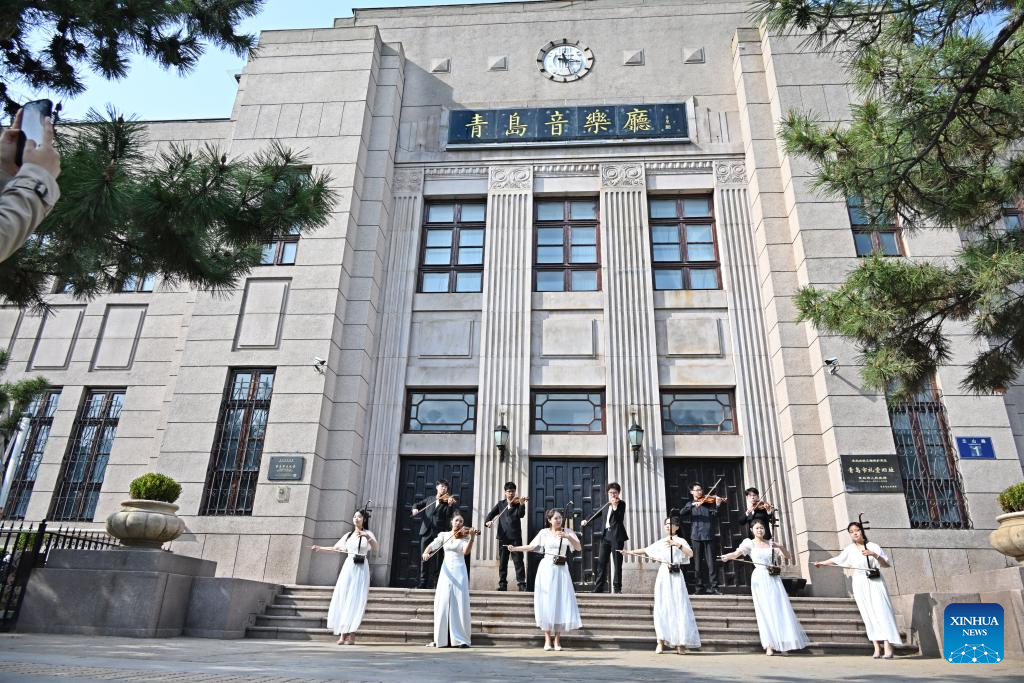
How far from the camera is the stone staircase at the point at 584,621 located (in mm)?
8617

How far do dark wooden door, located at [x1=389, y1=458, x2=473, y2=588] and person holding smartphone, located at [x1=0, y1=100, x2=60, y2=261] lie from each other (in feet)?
33.9

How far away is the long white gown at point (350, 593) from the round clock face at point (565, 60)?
12.1 meters

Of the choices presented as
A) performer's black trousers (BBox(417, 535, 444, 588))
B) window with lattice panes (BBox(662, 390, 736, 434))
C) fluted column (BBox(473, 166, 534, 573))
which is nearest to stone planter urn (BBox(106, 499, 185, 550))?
performer's black trousers (BBox(417, 535, 444, 588))

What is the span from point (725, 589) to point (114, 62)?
1131 centimetres

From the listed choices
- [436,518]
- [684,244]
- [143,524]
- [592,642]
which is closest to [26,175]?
[143,524]

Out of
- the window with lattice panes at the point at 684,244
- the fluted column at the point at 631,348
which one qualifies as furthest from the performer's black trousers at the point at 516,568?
the window with lattice panes at the point at 684,244

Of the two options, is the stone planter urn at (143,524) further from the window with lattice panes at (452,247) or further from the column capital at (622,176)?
the column capital at (622,176)

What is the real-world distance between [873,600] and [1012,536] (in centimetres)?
174

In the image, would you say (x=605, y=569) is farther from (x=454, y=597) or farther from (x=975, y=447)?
(x=975, y=447)

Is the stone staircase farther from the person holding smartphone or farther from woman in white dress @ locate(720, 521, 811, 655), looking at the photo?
the person holding smartphone

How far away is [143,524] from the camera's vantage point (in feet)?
28.7

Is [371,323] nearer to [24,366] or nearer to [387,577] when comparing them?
[387,577]

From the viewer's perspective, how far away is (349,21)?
1764 cm

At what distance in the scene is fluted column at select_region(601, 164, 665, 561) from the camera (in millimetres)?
12250
